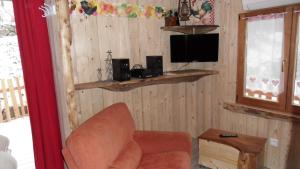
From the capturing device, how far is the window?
2371 mm

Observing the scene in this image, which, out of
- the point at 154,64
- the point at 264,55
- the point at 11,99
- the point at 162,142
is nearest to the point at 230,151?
the point at 162,142

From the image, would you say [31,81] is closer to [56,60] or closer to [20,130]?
[56,60]

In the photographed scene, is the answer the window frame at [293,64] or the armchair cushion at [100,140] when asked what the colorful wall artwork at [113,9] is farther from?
the window frame at [293,64]

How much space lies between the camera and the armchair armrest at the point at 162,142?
2296mm

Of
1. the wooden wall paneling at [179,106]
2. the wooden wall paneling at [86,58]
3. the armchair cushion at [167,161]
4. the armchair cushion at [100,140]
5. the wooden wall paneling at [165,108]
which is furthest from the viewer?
the wooden wall paneling at [179,106]

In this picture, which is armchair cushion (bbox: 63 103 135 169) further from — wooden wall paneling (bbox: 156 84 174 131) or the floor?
the floor

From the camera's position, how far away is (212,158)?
2639mm

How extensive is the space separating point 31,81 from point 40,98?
0.18m

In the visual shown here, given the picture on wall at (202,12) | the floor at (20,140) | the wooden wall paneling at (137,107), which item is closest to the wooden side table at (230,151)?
the wooden wall paneling at (137,107)

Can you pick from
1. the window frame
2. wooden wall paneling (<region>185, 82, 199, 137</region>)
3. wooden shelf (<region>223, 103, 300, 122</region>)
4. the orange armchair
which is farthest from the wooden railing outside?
the window frame

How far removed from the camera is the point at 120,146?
6.54ft

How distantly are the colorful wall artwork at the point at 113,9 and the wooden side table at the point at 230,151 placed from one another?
1.64 metres

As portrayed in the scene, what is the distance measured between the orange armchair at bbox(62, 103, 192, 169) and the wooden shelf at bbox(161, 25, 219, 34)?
122 cm

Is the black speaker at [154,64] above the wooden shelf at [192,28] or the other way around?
the other way around
